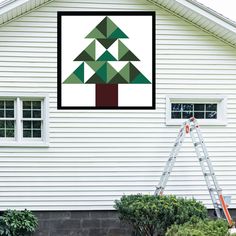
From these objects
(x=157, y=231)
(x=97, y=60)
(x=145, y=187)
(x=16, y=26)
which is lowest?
(x=157, y=231)

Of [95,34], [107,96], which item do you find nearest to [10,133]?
[107,96]

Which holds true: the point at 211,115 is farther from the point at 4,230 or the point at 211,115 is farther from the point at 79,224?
the point at 4,230

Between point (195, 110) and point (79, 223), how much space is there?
10.7 feet

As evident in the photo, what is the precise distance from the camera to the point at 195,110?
11086 millimetres

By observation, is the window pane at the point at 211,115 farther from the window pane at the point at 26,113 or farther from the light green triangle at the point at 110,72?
the window pane at the point at 26,113

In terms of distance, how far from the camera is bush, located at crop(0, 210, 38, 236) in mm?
10016

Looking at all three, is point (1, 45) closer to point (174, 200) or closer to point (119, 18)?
point (119, 18)

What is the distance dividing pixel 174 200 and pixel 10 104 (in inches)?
145

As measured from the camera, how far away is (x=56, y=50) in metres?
10.5

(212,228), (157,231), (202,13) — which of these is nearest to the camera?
(212,228)

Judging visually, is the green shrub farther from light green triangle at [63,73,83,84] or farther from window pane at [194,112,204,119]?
window pane at [194,112,204,119]

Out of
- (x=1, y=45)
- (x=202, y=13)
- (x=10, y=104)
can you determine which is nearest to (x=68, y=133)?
(x=10, y=104)

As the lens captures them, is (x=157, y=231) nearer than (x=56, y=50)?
Yes

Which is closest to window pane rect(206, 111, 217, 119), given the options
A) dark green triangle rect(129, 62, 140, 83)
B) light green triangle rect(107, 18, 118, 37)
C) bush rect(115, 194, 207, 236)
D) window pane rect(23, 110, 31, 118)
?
dark green triangle rect(129, 62, 140, 83)
